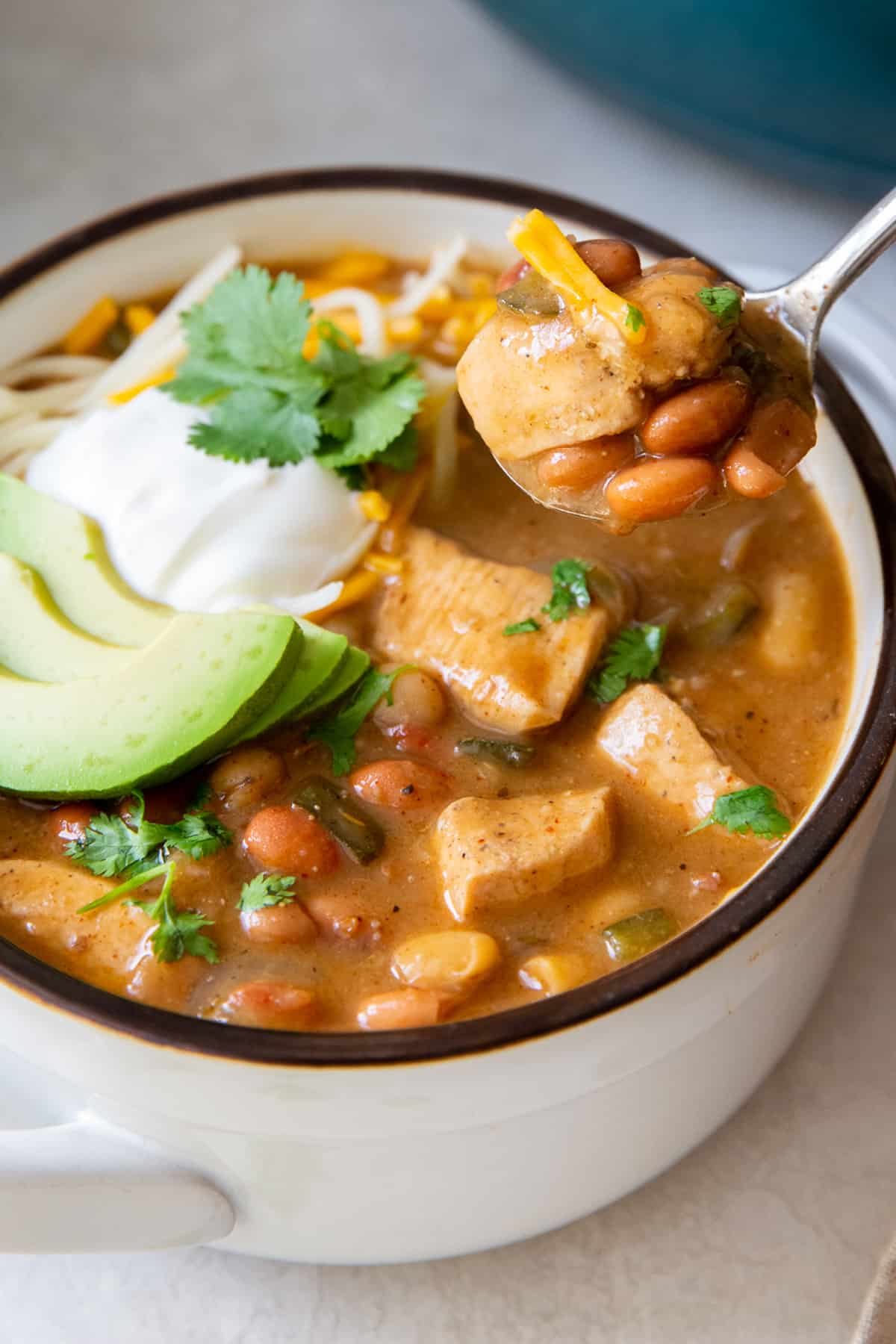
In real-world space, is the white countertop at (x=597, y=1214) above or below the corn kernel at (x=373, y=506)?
below

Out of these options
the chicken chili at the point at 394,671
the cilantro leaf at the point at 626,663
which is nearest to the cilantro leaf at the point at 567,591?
the chicken chili at the point at 394,671

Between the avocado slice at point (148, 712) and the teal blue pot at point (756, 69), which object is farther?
the teal blue pot at point (756, 69)

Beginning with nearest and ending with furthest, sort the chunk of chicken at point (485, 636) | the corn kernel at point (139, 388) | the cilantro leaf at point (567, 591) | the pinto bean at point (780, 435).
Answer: the pinto bean at point (780, 435), the chunk of chicken at point (485, 636), the cilantro leaf at point (567, 591), the corn kernel at point (139, 388)

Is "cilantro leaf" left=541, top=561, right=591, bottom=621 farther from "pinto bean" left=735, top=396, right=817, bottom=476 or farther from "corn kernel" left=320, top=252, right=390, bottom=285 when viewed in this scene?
"corn kernel" left=320, top=252, right=390, bottom=285

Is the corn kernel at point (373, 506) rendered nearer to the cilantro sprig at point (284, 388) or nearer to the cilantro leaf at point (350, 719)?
the cilantro sprig at point (284, 388)

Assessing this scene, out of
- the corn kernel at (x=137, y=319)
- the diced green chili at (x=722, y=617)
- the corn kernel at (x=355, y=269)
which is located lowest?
the corn kernel at (x=137, y=319)

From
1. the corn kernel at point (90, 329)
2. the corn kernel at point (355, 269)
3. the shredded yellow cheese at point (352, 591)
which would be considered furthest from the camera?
the corn kernel at point (355, 269)

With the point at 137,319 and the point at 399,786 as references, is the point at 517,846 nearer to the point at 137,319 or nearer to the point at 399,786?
the point at 399,786
